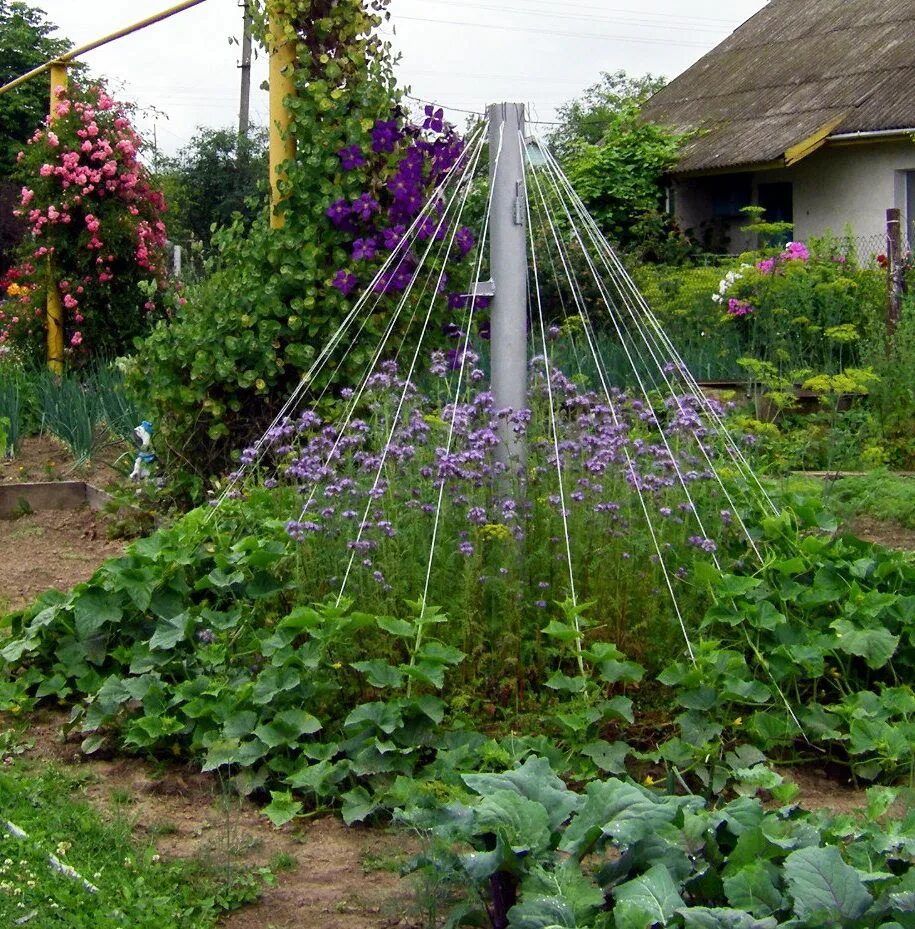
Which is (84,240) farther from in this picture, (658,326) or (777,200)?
(777,200)

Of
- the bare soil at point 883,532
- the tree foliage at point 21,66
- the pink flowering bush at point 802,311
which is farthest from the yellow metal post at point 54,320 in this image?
the tree foliage at point 21,66

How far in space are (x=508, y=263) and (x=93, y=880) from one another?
246 centimetres

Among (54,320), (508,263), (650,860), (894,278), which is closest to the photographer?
(650,860)

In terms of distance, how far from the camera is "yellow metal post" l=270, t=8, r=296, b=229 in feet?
22.2

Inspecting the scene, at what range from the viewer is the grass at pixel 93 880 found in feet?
9.79

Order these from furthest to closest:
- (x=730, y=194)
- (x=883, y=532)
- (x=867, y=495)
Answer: (x=730, y=194), (x=867, y=495), (x=883, y=532)

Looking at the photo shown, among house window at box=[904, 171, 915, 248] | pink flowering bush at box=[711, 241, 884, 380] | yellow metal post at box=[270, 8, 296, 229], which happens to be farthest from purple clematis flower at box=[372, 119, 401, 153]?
house window at box=[904, 171, 915, 248]

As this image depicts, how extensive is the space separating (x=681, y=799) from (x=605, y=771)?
2.80 ft

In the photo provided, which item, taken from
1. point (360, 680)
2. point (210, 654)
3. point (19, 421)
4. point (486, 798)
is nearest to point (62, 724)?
point (210, 654)

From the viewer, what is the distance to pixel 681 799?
2.87 metres

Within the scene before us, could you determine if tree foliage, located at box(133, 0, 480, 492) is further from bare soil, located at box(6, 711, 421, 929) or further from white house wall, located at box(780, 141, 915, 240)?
white house wall, located at box(780, 141, 915, 240)

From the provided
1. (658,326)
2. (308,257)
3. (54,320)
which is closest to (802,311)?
(308,257)

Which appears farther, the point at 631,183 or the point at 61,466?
the point at 631,183

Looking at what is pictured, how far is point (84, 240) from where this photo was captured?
10977mm
